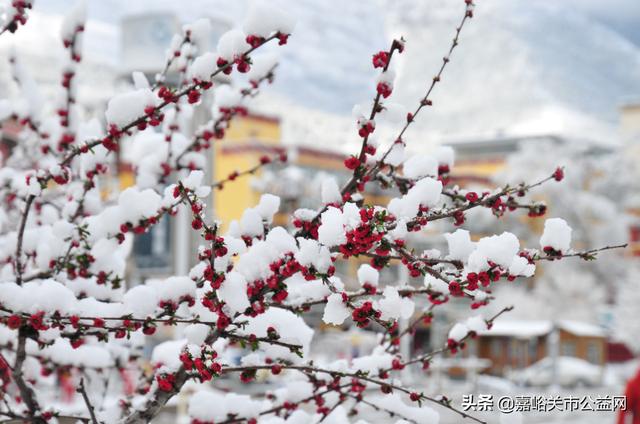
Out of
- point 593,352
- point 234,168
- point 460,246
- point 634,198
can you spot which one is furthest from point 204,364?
point 634,198

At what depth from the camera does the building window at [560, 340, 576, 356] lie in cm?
3547

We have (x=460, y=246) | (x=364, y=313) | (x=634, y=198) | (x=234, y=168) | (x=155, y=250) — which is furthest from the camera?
(x=634, y=198)

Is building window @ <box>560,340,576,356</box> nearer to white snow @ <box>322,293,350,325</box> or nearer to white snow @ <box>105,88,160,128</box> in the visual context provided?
white snow @ <box>105,88,160,128</box>

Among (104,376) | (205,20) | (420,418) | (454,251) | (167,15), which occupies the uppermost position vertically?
(167,15)

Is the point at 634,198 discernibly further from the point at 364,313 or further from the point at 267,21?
the point at 364,313

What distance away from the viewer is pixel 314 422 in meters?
Result: 3.25

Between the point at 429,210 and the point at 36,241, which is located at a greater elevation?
the point at 36,241

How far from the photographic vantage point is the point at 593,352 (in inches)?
1422

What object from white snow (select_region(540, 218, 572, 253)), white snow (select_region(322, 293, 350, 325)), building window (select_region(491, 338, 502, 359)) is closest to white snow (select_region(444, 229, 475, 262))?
white snow (select_region(540, 218, 572, 253))

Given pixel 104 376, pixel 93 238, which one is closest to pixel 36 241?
pixel 93 238

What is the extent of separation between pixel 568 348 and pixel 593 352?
3.78 feet

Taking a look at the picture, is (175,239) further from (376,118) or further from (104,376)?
(376,118)

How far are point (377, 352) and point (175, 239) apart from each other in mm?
17766

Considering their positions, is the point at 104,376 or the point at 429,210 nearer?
the point at 429,210
